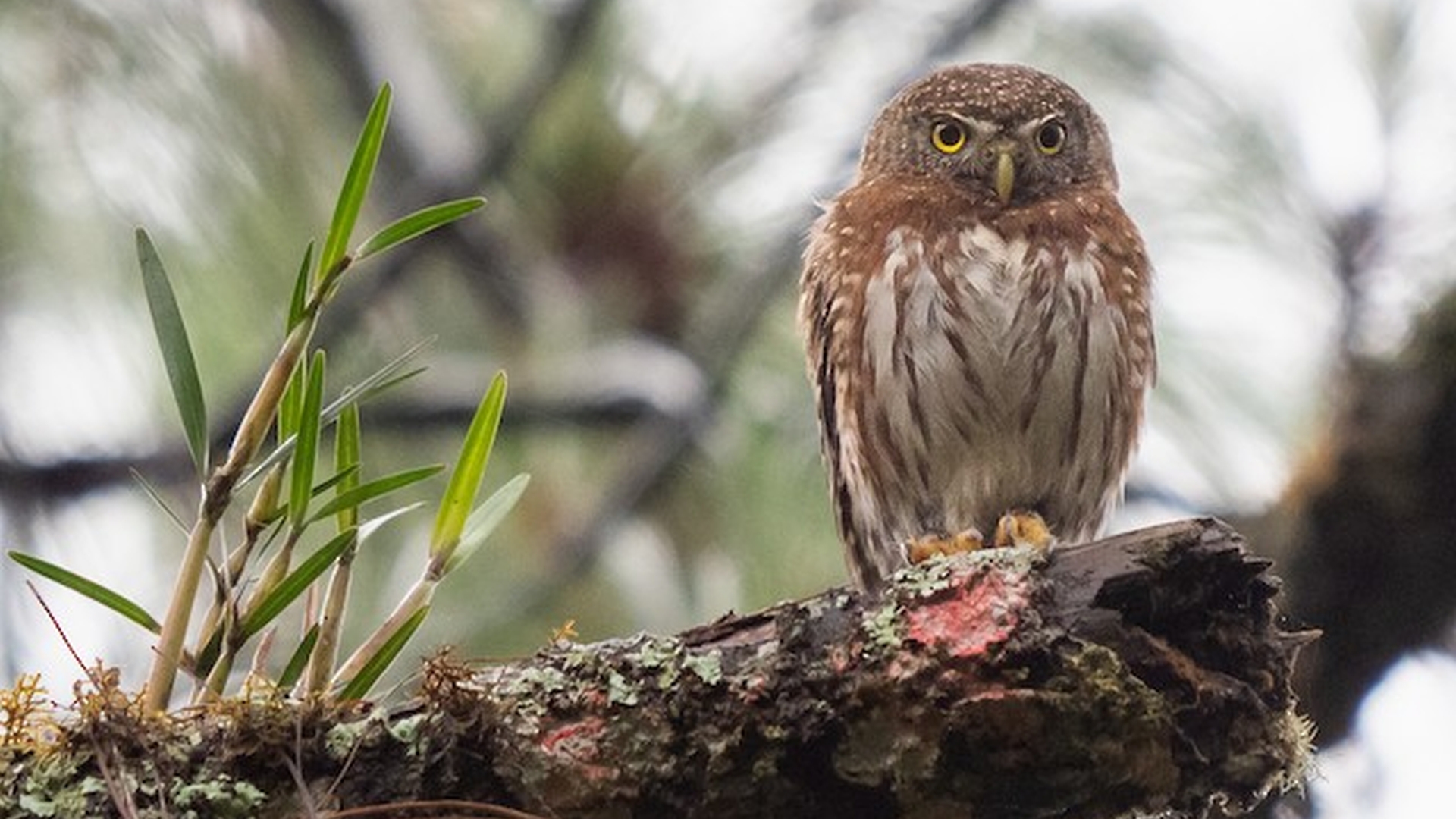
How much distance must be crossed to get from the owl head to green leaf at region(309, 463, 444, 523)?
5.35 feet

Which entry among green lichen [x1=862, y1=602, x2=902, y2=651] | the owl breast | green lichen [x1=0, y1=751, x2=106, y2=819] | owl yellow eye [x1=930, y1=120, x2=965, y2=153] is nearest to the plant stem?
green lichen [x1=0, y1=751, x2=106, y2=819]

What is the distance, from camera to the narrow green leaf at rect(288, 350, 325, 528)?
2.31 meters

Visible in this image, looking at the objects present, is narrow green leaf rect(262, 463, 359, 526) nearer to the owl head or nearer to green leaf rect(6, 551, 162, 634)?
green leaf rect(6, 551, 162, 634)

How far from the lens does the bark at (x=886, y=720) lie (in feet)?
6.63

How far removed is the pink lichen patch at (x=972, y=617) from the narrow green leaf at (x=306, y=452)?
2.31ft

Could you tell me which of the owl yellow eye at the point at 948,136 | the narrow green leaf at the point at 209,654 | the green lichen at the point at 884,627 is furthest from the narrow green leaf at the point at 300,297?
the owl yellow eye at the point at 948,136

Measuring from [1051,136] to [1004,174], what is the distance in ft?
0.66

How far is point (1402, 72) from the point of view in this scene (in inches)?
167

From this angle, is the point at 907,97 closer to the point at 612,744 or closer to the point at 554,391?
the point at 554,391

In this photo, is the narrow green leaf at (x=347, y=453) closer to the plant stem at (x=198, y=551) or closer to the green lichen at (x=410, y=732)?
the plant stem at (x=198, y=551)

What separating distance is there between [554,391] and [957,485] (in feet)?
4.08

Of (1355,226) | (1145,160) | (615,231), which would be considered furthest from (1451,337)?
(615,231)

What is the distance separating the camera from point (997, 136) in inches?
150

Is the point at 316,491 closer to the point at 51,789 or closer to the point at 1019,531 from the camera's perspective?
the point at 51,789
